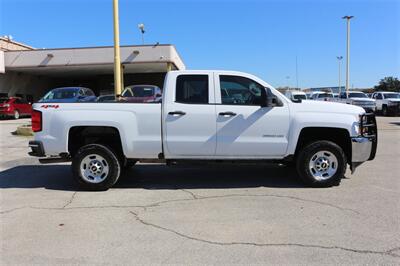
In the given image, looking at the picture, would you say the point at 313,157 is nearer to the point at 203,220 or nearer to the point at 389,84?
the point at 203,220

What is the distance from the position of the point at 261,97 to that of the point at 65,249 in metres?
4.09

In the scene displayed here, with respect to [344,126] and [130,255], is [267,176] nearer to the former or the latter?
[344,126]

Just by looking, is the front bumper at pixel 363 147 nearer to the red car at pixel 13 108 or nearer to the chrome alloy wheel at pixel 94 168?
the chrome alloy wheel at pixel 94 168

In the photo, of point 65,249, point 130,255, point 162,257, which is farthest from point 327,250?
point 65,249

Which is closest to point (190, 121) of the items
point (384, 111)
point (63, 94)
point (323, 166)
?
point (323, 166)

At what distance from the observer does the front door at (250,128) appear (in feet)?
23.1

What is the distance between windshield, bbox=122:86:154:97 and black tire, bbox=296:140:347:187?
36.7 feet

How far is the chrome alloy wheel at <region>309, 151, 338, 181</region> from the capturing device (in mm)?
7207

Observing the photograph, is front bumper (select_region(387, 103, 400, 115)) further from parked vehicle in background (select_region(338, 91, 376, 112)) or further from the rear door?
the rear door

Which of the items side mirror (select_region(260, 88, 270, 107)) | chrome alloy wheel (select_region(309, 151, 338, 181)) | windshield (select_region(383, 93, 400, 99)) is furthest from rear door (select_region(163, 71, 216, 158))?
windshield (select_region(383, 93, 400, 99))

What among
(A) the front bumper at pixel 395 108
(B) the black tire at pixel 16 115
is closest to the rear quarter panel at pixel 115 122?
(B) the black tire at pixel 16 115

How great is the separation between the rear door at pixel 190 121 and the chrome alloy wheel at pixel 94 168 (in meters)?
1.13

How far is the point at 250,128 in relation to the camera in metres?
7.05

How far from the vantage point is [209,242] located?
469 centimetres
